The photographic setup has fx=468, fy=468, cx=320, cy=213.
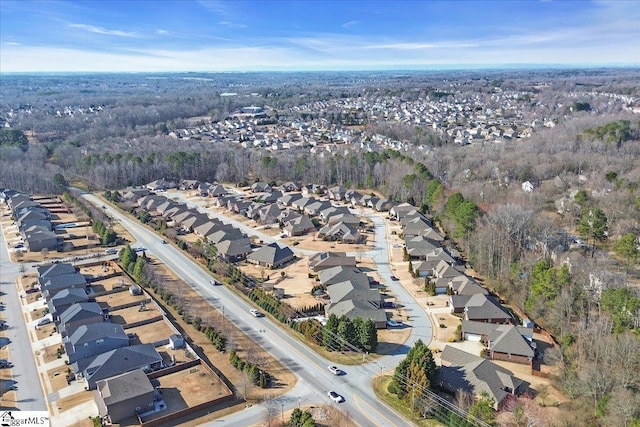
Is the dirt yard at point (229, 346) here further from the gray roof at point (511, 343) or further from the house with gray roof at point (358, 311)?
the gray roof at point (511, 343)

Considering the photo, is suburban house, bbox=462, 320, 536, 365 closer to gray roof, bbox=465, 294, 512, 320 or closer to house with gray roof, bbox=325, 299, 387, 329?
gray roof, bbox=465, 294, 512, 320

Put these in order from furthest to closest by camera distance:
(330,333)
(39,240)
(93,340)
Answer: (39,240), (330,333), (93,340)

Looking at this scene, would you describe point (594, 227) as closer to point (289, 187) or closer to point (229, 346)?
point (229, 346)

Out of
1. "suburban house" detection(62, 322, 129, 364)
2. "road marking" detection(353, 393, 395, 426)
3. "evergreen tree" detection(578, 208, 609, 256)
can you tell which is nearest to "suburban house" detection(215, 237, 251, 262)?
"suburban house" detection(62, 322, 129, 364)

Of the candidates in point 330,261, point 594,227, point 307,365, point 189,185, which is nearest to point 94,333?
point 307,365

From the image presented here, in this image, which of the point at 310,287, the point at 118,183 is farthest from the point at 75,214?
the point at 310,287

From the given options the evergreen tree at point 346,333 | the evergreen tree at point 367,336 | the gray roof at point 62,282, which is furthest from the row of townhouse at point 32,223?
the evergreen tree at point 367,336

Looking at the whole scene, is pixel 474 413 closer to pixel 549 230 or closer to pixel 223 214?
pixel 549 230

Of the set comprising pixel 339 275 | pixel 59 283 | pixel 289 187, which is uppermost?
pixel 289 187
